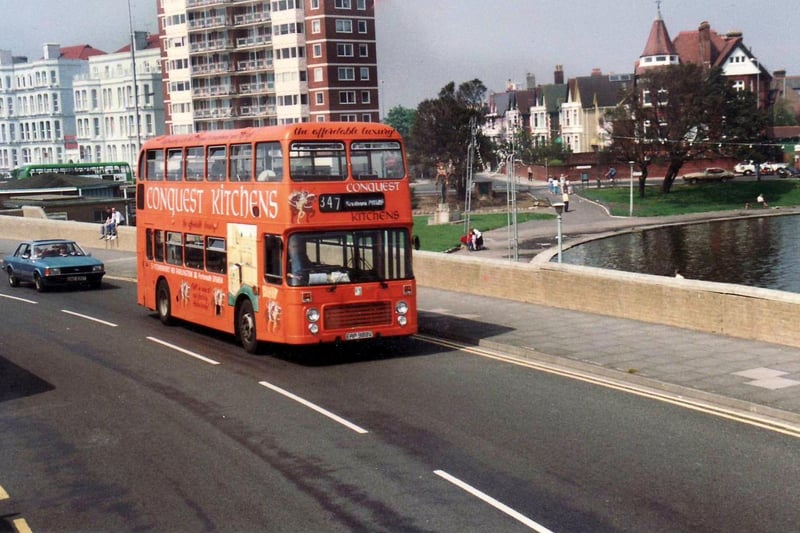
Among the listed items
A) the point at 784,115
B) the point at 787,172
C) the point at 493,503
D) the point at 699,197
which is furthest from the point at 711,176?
the point at 493,503

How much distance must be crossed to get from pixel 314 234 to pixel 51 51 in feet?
486

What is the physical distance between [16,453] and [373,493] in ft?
16.9

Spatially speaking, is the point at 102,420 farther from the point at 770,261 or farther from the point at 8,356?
the point at 770,261

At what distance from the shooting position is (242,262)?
19.9 m

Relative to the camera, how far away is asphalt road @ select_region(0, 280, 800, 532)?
10031 mm

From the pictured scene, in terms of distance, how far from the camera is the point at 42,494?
36.6 feet

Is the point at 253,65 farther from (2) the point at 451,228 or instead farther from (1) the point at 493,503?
(1) the point at 493,503

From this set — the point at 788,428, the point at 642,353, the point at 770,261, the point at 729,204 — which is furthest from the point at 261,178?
the point at 729,204

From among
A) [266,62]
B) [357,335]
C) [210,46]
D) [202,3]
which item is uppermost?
[202,3]

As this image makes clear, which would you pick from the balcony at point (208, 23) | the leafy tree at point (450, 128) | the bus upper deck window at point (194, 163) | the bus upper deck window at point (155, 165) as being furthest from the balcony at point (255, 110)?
the bus upper deck window at point (194, 163)

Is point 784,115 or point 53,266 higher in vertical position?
point 784,115

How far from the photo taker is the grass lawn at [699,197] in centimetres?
8562

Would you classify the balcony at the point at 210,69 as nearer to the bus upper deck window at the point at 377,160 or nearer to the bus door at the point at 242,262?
the bus door at the point at 242,262

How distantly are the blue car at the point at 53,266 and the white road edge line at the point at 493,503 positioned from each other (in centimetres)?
2420
